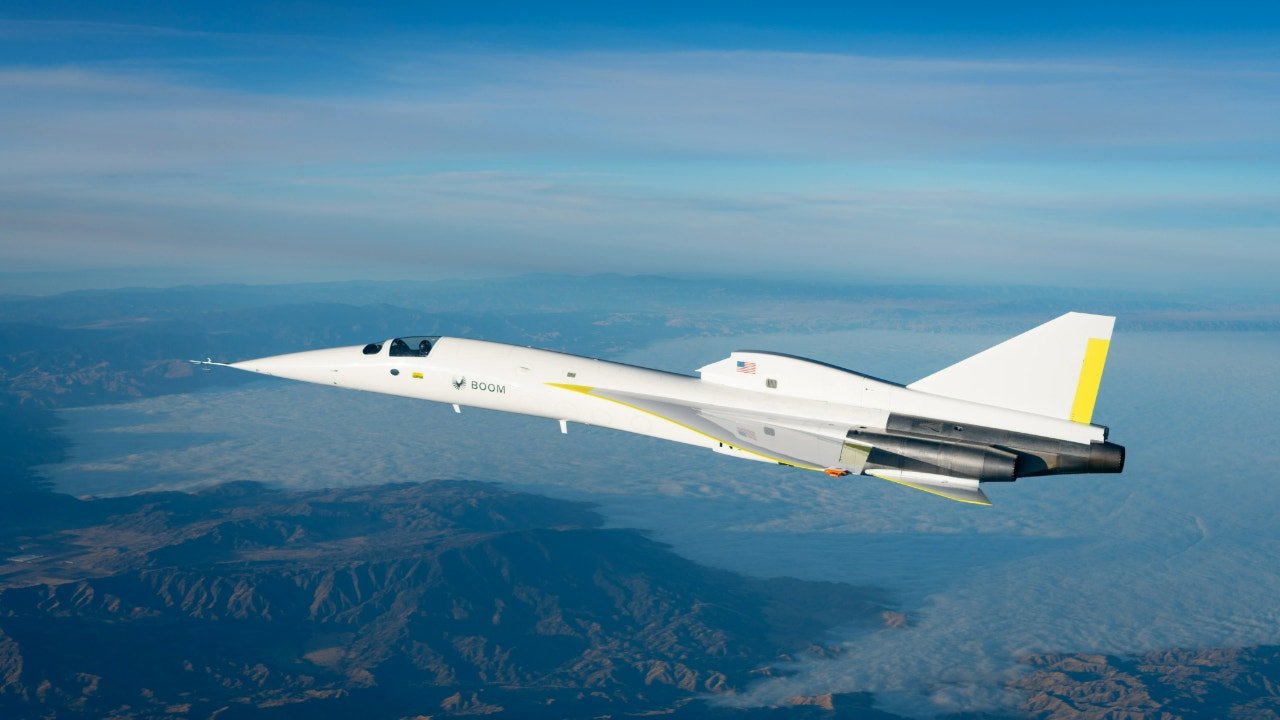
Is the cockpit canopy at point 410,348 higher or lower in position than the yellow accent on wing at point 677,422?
higher

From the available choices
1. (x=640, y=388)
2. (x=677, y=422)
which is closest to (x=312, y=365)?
(x=640, y=388)

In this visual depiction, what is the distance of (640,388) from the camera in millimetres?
39406

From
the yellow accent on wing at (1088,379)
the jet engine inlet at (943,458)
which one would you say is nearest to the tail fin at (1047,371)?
the yellow accent on wing at (1088,379)

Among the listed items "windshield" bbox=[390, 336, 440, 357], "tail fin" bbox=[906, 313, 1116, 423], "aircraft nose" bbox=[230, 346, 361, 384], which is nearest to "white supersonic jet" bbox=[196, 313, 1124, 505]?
"tail fin" bbox=[906, 313, 1116, 423]

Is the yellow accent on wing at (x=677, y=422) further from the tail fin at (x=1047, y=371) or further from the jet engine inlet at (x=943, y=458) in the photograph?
the tail fin at (x=1047, y=371)

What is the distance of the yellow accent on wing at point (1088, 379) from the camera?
32.8 metres

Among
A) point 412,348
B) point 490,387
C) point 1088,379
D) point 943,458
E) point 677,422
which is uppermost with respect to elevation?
point 1088,379

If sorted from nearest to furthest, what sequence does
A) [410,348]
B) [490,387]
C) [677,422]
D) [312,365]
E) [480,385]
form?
[677,422] < [490,387] < [480,385] < [410,348] < [312,365]

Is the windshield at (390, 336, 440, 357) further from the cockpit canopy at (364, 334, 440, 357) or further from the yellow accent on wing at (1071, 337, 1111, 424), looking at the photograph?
the yellow accent on wing at (1071, 337, 1111, 424)

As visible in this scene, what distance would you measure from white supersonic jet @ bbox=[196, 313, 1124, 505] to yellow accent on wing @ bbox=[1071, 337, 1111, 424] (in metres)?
0.05

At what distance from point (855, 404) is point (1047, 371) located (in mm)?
7063

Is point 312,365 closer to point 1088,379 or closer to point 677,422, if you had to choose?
point 677,422

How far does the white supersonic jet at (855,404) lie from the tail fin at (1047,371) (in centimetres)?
4

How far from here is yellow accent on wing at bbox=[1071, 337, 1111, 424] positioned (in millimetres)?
32812
